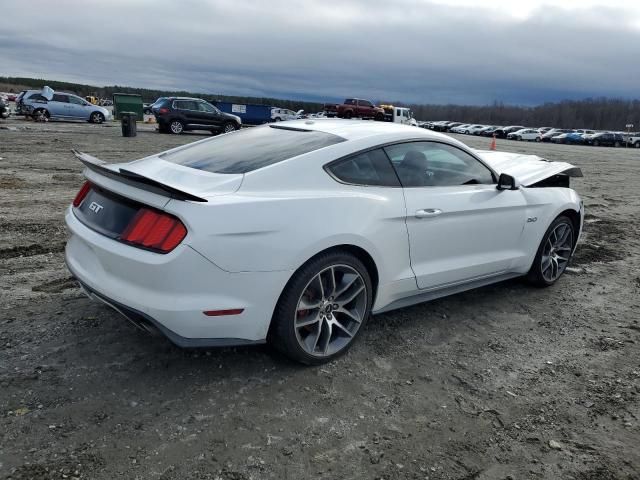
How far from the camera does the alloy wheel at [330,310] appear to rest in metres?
3.30

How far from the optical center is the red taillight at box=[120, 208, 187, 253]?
9.20 ft

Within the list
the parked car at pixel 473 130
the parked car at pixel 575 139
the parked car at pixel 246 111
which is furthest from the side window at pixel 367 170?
the parked car at pixel 473 130

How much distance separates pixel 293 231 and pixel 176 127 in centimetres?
2447

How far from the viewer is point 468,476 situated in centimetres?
255

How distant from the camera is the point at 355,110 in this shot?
1823 inches

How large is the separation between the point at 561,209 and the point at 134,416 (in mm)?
4157

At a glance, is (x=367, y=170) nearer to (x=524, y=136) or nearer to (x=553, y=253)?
(x=553, y=253)

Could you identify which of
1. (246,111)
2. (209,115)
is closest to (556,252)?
(209,115)

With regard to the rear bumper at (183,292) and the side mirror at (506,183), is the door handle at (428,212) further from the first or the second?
the rear bumper at (183,292)

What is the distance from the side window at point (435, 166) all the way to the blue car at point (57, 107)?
29.7 meters

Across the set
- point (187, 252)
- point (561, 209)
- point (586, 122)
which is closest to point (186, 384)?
point (187, 252)

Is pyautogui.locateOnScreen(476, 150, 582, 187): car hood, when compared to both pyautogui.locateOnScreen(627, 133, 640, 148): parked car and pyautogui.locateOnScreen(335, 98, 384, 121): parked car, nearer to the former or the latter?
pyautogui.locateOnScreen(335, 98, 384, 121): parked car

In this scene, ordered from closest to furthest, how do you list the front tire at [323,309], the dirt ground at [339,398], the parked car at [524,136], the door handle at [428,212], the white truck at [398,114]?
the dirt ground at [339,398] < the front tire at [323,309] < the door handle at [428,212] < the white truck at [398,114] < the parked car at [524,136]

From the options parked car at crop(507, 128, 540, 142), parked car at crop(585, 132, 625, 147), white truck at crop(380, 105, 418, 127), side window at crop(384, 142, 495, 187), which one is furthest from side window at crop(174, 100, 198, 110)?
A: parked car at crop(585, 132, 625, 147)
